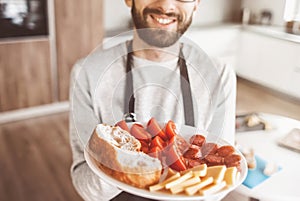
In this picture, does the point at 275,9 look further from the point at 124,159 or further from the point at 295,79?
the point at 124,159

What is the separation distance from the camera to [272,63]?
0.36m

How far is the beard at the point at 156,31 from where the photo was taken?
0.32 meters

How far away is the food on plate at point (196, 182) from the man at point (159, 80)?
5cm

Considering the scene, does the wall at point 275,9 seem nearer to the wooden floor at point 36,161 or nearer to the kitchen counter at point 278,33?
the kitchen counter at point 278,33

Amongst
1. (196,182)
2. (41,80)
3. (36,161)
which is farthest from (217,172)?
(41,80)

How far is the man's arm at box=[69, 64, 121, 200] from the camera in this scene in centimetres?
32

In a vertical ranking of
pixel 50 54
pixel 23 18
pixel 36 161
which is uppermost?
pixel 23 18

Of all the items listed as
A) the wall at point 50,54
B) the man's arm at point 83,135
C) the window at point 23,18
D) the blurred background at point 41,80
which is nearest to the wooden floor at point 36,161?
the blurred background at point 41,80

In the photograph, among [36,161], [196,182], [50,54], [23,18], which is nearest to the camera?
[196,182]

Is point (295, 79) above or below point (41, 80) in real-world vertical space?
above

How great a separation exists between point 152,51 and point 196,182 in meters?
0.14

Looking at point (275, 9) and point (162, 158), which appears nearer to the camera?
point (162, 158)

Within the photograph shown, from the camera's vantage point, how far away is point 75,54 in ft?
6.11

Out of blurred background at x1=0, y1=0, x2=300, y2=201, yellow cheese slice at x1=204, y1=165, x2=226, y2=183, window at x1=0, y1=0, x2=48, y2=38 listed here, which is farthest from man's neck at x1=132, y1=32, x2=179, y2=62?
window at x1=0, y1=0, x2=48, y2=38
